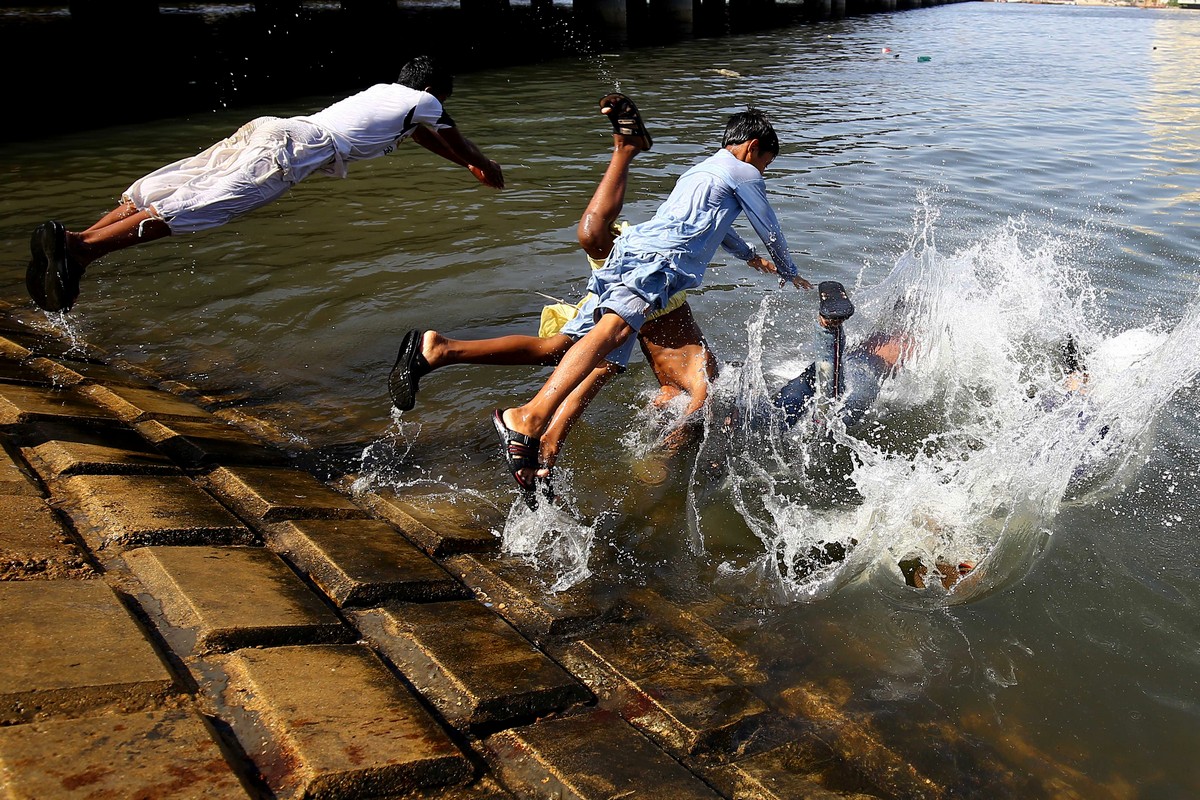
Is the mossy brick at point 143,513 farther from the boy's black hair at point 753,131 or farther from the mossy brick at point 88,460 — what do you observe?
the boy's black hair at point 753,131

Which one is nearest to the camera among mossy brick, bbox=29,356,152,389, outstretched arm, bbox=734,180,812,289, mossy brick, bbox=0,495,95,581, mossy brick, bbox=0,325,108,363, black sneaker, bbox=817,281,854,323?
mossy brick, bbox=0,495,95,581

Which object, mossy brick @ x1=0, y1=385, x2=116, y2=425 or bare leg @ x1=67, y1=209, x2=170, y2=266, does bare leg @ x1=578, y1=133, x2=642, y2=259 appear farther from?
mossy brick @ x1=0, y1=385, x2=116, y2=425

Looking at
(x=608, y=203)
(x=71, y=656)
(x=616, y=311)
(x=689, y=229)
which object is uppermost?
(x=608, y=203)

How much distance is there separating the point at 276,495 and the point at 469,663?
1.45 meters

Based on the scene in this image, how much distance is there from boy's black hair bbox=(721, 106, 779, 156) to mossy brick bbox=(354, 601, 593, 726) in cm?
294

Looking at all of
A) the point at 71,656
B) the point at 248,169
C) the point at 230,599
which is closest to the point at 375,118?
the point at 248,169

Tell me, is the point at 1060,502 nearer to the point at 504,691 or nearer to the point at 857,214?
the point at 504,691

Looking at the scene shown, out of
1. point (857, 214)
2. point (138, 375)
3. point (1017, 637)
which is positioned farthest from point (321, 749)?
point (857, 214)

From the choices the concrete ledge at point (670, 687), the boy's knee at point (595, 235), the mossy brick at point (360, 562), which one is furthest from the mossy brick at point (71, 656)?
the boy's knee at point (595, 235)

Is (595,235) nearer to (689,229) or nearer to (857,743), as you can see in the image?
(689,229)

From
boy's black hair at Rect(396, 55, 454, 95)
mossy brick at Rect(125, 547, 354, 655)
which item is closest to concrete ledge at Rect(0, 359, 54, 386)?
mossy brick at Rect(125, 547, 354, 655)

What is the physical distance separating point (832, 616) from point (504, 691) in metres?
1.64

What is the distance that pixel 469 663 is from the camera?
112 inches

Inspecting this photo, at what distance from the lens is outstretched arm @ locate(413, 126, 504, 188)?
5594mm
